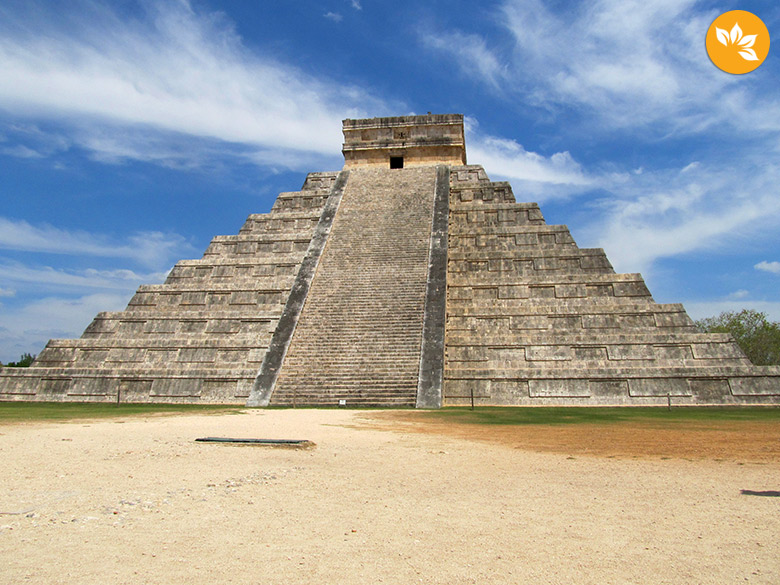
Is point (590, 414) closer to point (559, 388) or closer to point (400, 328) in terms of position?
point (559, 388)

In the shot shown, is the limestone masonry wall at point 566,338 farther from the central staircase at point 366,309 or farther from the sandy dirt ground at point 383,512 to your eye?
the sandy dirt ground at point 383,512

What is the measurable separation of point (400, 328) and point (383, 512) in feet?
36.3

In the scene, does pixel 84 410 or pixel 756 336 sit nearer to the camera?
pixel 84 410

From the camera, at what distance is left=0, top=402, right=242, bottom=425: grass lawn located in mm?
10570

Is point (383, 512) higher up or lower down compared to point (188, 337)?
lower down

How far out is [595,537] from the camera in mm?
3570

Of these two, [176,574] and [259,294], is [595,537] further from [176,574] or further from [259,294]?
[259,294]

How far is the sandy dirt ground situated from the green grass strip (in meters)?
3.28

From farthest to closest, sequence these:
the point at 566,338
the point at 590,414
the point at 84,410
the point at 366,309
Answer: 1. the point at 366,309
2. the point at 566,338
3. the point at 84,410
4. the point at 590,414

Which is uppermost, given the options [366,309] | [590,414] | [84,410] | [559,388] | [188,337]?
[366,309]

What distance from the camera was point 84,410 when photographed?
12633 millimetres

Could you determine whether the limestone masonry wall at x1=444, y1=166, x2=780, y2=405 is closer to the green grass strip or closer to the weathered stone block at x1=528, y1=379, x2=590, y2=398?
the weathered stone block at x1=528, y1=379, x2=590, y2=398

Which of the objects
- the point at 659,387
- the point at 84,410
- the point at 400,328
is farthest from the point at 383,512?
the point at 659,387

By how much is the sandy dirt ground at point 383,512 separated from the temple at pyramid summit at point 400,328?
6.80m
